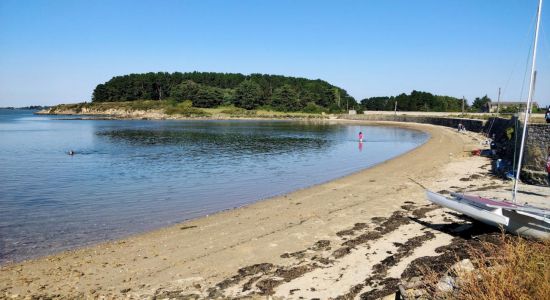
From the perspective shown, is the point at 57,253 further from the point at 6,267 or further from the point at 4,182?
the point at 4,182

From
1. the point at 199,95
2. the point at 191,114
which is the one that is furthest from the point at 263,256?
the point at 199,95

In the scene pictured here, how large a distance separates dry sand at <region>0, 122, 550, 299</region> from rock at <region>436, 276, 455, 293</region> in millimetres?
1315

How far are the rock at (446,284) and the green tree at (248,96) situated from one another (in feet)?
528

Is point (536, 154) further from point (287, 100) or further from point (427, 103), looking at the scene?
point (287, 100)

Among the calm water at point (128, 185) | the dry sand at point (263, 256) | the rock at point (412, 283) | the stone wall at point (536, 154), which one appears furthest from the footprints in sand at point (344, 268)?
the stone wall at point (536, 154)

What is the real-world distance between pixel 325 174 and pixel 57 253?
61.0 feet

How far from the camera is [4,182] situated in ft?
80.2

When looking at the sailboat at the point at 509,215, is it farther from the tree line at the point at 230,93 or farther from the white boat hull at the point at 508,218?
the tree line at the point at 230,93

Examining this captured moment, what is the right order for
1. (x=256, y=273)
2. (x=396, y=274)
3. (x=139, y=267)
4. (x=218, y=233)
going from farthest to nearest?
(x=218, y=233), (x=139, y=267), (x=256, y=273), (x=396, y=274)

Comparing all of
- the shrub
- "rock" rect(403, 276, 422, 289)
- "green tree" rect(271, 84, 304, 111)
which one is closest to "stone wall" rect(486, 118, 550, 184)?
"rock" rect(403, 276, 422, 289)

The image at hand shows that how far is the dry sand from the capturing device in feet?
29.8

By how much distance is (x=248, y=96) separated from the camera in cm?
16562

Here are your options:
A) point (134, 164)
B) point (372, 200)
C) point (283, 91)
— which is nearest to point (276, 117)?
point (283, 91)

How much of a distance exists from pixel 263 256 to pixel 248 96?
6185 inches
